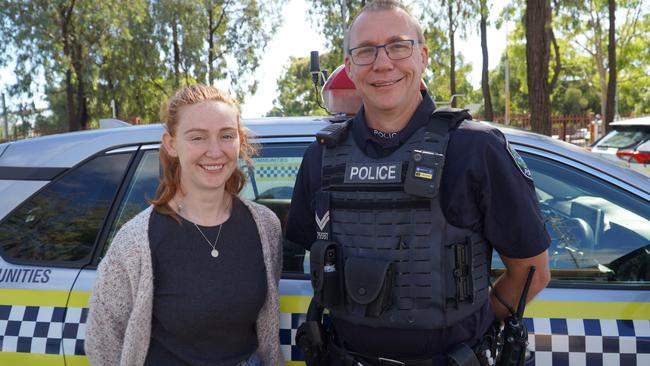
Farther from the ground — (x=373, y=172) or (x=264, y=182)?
(x=373, y=172)

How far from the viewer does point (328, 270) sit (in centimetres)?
170

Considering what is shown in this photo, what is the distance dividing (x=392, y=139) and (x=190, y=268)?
2.25 feet

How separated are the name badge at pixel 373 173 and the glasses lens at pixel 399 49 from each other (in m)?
0.31

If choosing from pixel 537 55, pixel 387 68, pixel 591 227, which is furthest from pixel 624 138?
pixel 387 68

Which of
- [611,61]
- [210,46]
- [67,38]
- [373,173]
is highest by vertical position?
[210,46]

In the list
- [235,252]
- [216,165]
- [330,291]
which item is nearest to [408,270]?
[330,291]

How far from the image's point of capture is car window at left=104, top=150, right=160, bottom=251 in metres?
2.25

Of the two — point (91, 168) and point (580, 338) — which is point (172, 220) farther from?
point (580, 338)

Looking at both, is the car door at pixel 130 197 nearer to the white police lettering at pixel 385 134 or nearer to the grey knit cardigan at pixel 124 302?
the grey knit cardigan at pixel 124 302

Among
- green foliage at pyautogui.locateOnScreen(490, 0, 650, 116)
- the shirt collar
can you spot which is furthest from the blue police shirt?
green foliage at pyautogui.locateOnScreen(490, 0, 650, 116)

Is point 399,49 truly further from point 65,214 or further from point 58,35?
point 58,35

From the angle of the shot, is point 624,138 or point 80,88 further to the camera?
point 80,88

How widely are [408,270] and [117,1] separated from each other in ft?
60.9

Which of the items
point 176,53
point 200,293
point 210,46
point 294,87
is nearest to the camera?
point 200,293
